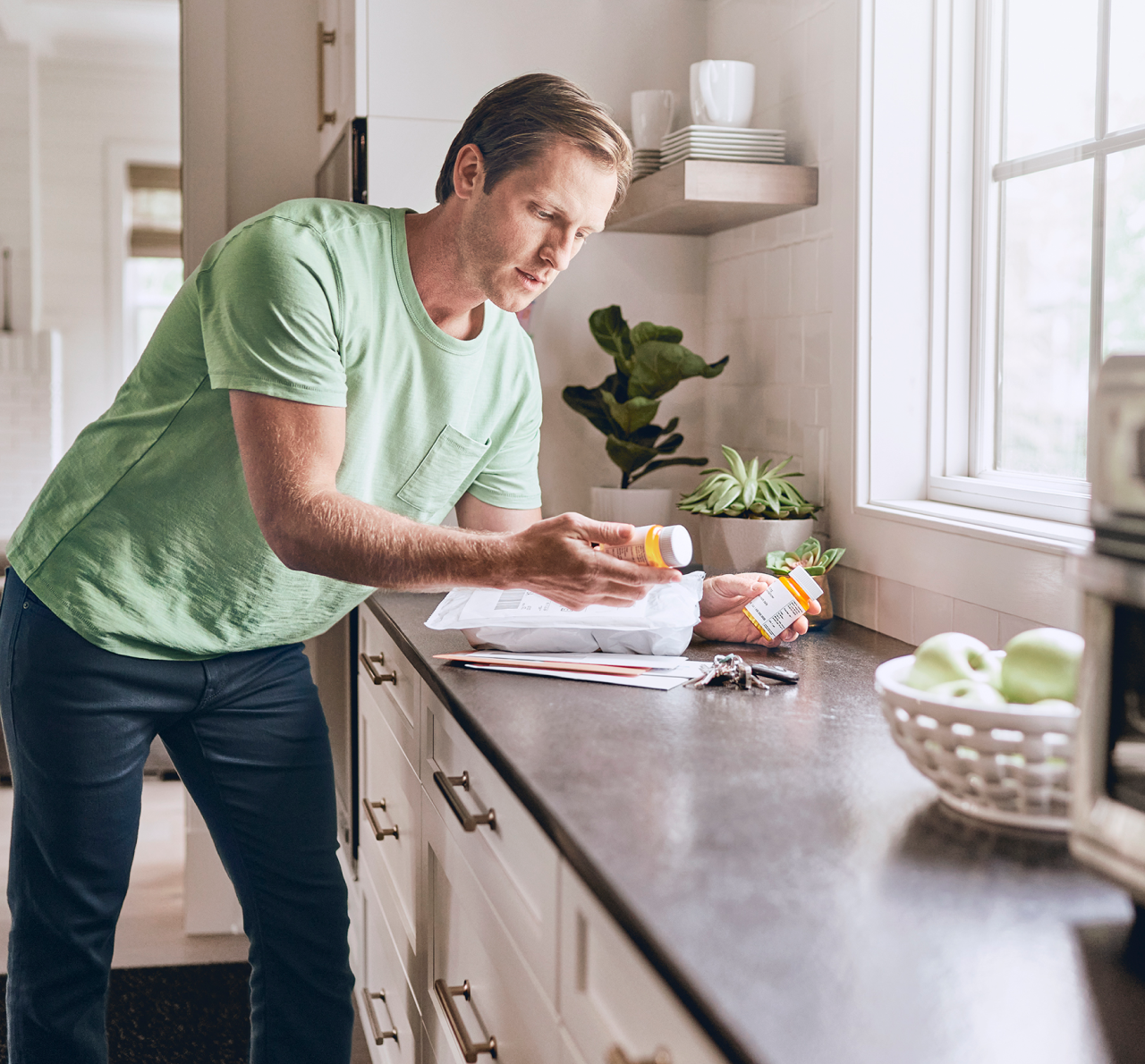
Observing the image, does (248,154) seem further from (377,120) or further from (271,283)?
(271,283)

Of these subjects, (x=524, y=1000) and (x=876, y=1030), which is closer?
(x=876, y=1030)

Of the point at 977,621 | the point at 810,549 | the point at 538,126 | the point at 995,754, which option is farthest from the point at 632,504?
the point at 995,754

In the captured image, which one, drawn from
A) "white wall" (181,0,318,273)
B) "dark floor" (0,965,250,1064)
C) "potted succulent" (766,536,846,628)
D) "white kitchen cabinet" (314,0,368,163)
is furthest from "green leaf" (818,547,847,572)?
"white wall" (181,0,318,273)

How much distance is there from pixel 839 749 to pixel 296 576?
2.50ft

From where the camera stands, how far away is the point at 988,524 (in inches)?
60.4

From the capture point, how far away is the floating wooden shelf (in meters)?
1.95

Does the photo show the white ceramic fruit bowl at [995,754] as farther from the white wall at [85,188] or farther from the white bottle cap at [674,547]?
the white wall at [85,188]

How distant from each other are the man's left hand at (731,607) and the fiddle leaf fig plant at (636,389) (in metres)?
0.65

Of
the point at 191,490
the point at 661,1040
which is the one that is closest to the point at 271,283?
the point at 191,490

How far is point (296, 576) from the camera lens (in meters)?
1.51

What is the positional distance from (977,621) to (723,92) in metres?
1.08

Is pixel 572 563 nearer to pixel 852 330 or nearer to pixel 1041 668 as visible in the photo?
pixel 1041 668

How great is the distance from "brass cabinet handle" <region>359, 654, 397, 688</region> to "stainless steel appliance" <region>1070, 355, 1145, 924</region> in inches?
47.2

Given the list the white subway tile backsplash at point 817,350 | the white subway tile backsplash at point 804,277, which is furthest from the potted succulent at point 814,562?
the white subway tile backsplash at point 804,277
